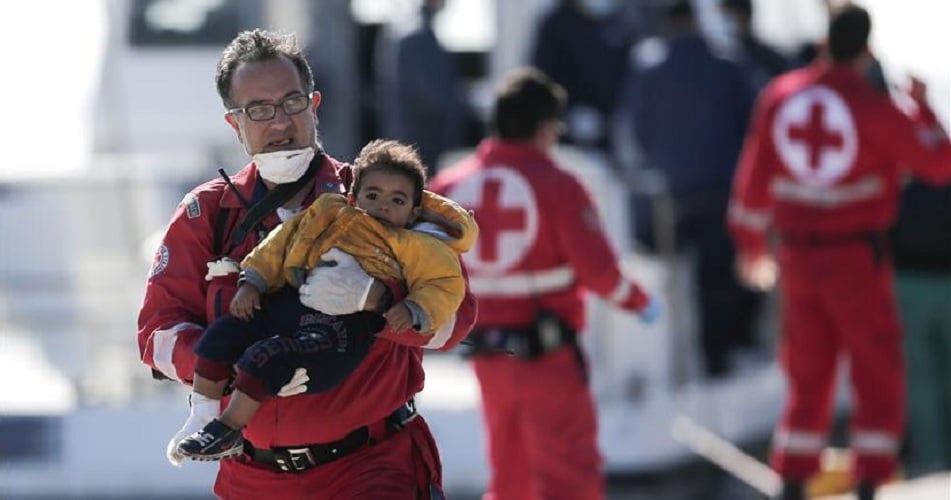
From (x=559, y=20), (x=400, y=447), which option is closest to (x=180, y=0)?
(x=559, y=20)

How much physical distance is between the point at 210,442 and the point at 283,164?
606mm

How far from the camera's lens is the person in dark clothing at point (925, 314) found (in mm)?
10414

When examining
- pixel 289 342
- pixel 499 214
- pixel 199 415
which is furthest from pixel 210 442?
pixel 499 214

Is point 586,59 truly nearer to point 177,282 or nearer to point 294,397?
point 177,282

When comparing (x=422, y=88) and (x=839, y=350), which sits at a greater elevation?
(x=422, y=88)

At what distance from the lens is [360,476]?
4.42 m

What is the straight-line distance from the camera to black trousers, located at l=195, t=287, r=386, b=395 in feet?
13.8

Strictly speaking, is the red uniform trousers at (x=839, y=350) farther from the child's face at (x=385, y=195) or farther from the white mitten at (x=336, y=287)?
the white mitten at (x=336, y=287)

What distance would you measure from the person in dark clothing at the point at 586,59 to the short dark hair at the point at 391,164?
19.1ft

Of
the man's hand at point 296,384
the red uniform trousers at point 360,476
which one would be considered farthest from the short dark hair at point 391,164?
the red uniform trousers at point 360,476

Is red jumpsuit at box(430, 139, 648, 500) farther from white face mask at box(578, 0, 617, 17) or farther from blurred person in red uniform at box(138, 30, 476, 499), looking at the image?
white face mask at box(578, 0, 617, 17)

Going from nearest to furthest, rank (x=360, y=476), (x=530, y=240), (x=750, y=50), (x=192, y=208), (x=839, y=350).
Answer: (x=360, y=476) < (x=192, y=208) < (x=530, y=240) < (x=839, y=350) < (x=750, y=50)

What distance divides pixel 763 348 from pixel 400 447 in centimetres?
614

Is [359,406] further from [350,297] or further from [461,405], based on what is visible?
[461,405]
